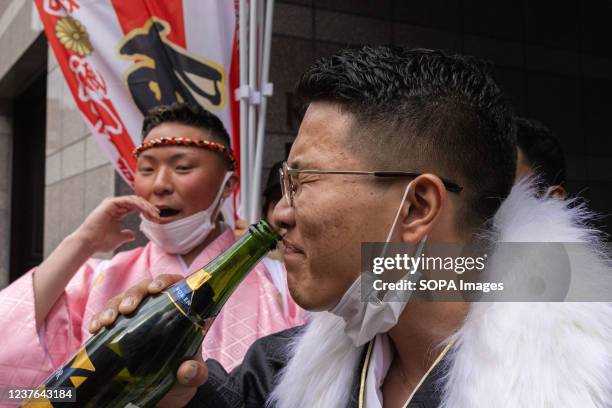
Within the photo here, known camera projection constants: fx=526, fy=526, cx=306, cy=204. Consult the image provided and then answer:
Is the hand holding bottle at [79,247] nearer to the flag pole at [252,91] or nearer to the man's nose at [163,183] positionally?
the man's nose at [163,183]

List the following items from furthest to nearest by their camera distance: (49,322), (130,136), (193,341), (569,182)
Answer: (569,182)
(130,136)
(49,322)
(193,341)

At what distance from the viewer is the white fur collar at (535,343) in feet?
3.32

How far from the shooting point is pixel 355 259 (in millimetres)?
1188

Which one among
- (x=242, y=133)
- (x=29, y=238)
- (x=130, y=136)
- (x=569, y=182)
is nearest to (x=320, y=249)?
(x=242, y=133)

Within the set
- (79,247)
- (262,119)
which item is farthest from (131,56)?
(79,247)

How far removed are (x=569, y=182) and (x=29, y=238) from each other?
6970mm

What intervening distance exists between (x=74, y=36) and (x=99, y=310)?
5.32 ft

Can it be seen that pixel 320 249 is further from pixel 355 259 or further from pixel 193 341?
pixel 193 341

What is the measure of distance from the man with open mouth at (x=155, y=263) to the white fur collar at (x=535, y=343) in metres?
0.74

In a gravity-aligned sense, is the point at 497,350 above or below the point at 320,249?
below

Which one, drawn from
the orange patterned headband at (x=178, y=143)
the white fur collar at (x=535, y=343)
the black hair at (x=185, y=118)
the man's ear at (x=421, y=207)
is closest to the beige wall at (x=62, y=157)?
the black hair at (x=185, y=118)

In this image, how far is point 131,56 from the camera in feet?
9.34

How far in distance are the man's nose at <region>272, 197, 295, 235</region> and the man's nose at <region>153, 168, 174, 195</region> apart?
34.6 inches

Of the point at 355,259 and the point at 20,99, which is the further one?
the point at 20,99
